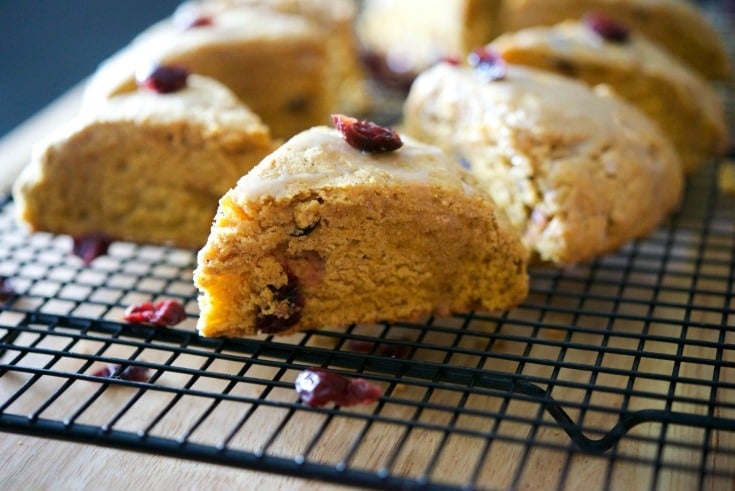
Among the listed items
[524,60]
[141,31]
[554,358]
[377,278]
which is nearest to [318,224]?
[377,278]

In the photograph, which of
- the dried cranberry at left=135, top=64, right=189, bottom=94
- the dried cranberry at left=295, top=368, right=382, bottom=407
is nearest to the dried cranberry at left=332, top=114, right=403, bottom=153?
the dried cranberry at left=295, top=368, right=382, bottom=407

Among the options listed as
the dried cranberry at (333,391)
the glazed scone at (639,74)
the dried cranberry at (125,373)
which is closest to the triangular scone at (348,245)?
the dried cranberry at (125,373)

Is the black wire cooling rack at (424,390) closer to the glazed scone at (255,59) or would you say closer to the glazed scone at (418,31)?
the glazed scone at (255,59)

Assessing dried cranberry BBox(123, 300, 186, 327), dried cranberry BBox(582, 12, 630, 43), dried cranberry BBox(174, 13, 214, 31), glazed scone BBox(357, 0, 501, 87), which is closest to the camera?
dried cranberry BBox(123, 300, 186, 327)

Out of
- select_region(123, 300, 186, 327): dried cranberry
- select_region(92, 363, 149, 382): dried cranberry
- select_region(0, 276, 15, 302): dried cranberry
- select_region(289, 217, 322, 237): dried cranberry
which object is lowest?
select_region(92, 363, 149, 382): dried cranberry

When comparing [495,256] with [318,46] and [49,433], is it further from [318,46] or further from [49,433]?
[318,46]

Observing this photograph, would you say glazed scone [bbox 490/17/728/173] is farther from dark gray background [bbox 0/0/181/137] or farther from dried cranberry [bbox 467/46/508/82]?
dark gray background [bbox 0/0/181/137]

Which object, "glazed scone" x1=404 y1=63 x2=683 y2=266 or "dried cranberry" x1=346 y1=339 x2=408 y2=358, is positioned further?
"glazed scone" x1=404 y1=63 x2=683 y2=266

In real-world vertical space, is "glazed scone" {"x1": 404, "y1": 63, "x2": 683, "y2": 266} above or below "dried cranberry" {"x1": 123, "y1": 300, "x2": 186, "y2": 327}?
below

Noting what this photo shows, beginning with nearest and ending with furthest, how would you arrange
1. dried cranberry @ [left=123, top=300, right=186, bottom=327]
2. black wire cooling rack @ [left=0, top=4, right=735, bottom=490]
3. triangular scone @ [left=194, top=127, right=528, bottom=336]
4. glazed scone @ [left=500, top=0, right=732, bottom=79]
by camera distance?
1. black wire cooling rack @ [left=0, top=4, right=735, bottom=490]
2. triangular scone @ [left=194, top=127, right=528, bottom=336]
3. dried cranberry @ [left=123, top=300, right=186, bottom=327]
4. glazed scone @ [left=500, top=0, right=732, bottom=79]
